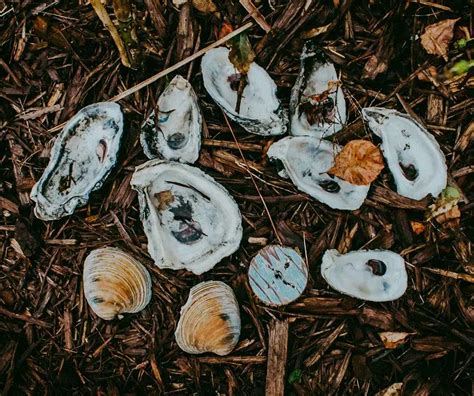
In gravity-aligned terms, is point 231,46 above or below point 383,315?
above

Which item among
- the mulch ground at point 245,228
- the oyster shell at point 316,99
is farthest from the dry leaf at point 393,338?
the oyster shell at point 316,99

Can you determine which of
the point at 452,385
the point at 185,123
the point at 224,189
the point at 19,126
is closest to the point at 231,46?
the point at 185,123

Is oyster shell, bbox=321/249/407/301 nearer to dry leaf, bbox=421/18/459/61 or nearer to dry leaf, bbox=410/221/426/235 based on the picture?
dry leaf, bbox=410/221/426/235

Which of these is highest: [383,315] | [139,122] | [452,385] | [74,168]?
[139,122]

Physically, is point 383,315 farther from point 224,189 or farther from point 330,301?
point 224,189

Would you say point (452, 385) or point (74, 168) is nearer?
point (452, 385)

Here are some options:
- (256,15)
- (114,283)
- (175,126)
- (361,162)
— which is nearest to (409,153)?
(361,162)
